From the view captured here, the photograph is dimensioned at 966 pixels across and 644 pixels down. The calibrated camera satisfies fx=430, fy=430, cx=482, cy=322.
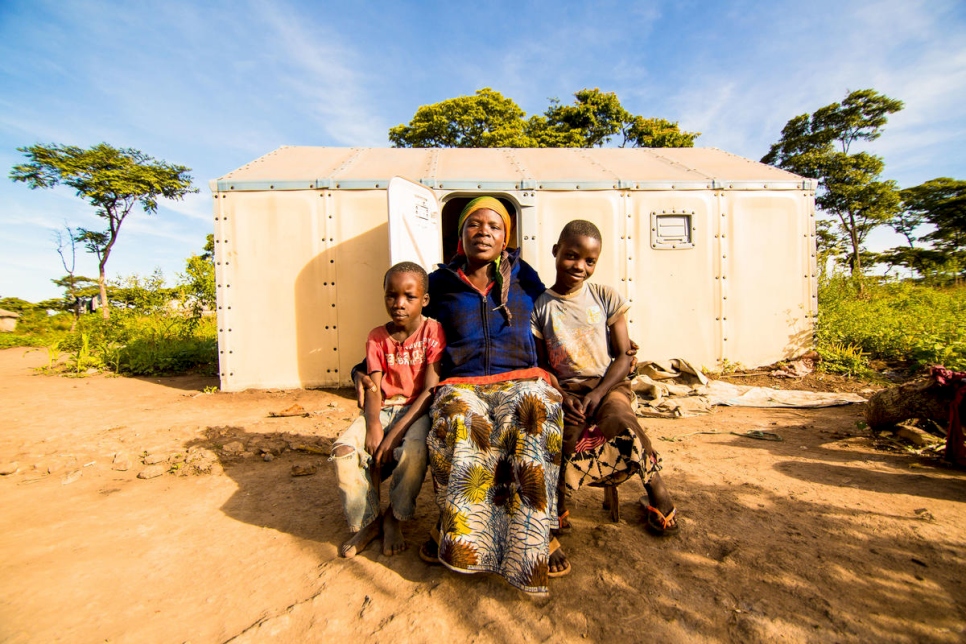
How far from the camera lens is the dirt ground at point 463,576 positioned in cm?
147

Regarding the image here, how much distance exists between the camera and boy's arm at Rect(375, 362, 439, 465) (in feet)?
6.39

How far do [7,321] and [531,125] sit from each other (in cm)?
2132

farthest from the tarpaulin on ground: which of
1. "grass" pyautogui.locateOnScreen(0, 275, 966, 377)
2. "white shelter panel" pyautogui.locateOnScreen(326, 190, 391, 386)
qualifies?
"white shelter panel" pyautogui.locateOnScreen(326, 190, 391, 386)

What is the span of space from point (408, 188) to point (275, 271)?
2.00 m

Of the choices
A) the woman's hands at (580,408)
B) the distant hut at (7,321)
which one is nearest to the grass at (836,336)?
the woman's hands at (580,408)

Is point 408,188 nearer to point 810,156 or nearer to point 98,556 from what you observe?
point 98,556

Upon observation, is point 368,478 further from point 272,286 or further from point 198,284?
point 198,284

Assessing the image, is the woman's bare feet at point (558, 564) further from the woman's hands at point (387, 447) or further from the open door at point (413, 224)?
the open door at point (413, 224)

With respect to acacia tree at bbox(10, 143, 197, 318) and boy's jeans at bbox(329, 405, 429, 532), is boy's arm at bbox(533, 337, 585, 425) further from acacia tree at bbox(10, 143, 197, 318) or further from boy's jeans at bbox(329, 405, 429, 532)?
acacia tree at bbox(10, 143, 197, 318)

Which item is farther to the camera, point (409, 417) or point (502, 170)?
point (502, 170)

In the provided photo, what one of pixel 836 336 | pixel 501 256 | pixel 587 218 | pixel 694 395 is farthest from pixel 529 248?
pixel 836 336

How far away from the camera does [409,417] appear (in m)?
2.03

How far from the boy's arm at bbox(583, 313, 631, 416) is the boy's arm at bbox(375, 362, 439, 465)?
74cm

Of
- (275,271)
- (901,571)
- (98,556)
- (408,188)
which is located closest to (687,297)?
(408,188)
